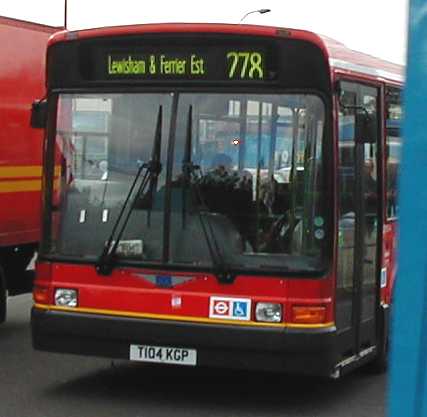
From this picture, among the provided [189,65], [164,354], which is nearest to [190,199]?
[189,65]

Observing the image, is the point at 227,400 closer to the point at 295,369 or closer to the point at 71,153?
the point at 295,369

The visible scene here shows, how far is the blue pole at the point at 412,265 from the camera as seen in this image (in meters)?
1.80

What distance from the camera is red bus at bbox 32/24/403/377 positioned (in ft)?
20.9

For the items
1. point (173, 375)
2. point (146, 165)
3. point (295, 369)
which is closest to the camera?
point (295, 369)

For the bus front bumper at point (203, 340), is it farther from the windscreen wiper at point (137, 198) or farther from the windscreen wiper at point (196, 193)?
the windscreen wiper at point (196, 193)

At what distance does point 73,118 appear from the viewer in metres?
6.97

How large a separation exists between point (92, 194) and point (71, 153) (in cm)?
36

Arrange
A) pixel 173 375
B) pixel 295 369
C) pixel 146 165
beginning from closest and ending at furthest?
pixel 295 369 → pixel 146 165 → pixel 173 375

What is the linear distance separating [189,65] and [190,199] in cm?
94

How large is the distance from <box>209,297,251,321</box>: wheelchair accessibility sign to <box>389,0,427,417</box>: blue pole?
179 inches

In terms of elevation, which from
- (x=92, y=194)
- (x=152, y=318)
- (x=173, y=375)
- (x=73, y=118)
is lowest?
(x=173, y=375)

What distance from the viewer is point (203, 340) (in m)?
6.39

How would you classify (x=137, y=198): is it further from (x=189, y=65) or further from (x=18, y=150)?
(x=18, y=150)

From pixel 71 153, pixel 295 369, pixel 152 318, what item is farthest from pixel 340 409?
pixel 71 153
